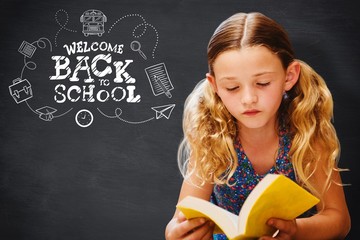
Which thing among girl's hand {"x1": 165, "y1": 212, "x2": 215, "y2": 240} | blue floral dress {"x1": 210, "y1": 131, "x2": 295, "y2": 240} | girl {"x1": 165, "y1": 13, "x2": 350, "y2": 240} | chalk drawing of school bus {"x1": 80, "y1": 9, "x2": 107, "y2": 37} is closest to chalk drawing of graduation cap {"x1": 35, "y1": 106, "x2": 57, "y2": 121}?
chalk drawing of school bus {"x1": 80, "y1": 9, "x2": 107, "y2": 37}

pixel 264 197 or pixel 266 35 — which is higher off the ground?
pixel 266 35

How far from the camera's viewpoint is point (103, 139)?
1.73 meters

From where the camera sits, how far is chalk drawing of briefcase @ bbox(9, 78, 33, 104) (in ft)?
5.72

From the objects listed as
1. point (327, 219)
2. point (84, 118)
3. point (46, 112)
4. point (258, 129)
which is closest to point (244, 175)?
point (258, 129)

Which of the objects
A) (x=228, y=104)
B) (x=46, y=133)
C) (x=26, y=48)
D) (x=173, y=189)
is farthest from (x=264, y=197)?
(x=26, y=48)

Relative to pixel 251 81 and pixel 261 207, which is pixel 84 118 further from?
pixel 261 207

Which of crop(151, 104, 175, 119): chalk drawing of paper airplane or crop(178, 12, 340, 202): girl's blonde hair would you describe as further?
crop(151, 104, 175, 119): chalk drawing of paper airplane

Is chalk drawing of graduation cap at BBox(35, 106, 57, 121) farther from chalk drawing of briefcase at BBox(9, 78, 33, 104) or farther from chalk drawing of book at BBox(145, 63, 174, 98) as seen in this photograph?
chalk drawing of book at BBox(145, 63, 174, 98)

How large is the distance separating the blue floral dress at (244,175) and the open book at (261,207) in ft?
1.24

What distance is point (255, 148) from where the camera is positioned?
4.87 feet

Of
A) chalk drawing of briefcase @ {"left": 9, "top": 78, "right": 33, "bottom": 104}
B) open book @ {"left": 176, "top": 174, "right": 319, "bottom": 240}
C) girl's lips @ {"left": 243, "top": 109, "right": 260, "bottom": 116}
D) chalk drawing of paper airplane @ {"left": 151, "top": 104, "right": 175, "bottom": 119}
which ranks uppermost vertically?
chalk drawing of briefcase @ {"left": 9, "top": 78, "right": 33, "bottom": 104}

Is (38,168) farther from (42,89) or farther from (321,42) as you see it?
(321,42)

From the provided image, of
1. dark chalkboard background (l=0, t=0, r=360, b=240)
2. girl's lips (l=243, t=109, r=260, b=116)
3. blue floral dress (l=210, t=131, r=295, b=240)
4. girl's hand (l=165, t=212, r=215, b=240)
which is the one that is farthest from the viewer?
dark chalkboard background (l=0, t=0, r=360, b=240)

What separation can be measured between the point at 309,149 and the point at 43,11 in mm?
1021
